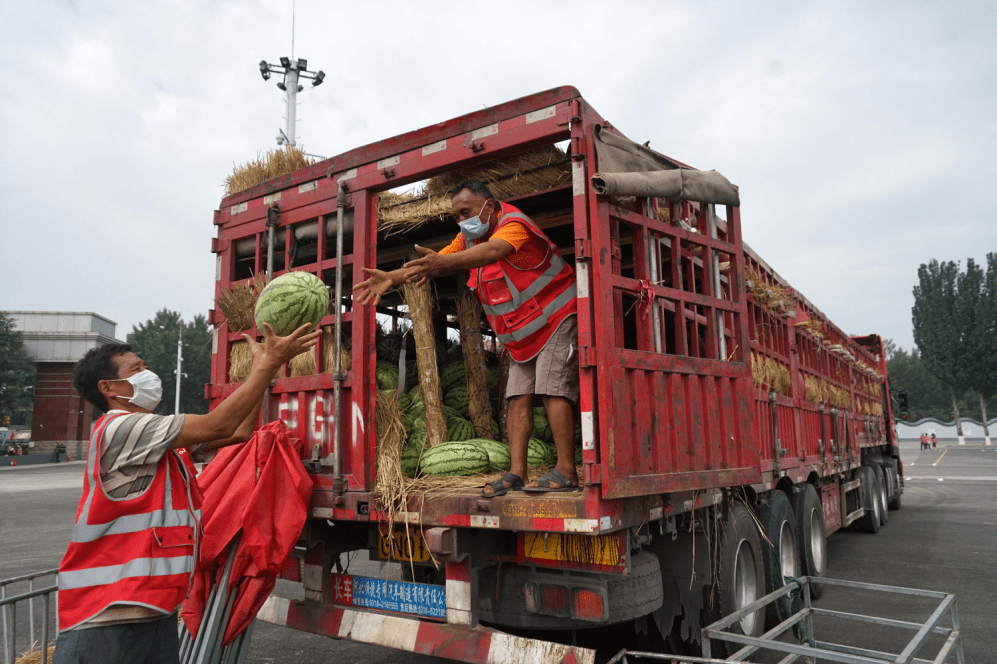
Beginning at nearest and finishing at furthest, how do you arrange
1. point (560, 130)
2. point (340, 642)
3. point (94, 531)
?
point (94, 531) → point (560, 130) → point (340, 642)

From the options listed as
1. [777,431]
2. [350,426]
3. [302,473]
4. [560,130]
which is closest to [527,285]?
[560,130]

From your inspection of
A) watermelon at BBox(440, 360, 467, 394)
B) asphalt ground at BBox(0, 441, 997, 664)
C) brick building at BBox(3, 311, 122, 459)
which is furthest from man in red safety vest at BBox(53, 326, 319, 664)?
brick building at BBox(3, 311, 122, 459)

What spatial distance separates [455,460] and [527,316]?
45.3 inches

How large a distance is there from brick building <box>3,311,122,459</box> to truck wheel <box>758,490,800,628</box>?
46.4 m

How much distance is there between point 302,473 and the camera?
413cm

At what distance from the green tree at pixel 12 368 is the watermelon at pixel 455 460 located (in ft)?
162

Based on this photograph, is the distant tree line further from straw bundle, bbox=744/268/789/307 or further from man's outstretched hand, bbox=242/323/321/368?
man's outstretched hand, bbox=242/323/321/368

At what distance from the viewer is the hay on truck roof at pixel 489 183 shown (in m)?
4.76

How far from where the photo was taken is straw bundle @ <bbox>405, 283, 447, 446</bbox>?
17.0 feet

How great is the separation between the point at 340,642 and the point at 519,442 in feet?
10.1

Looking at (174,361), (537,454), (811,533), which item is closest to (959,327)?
(811,533)

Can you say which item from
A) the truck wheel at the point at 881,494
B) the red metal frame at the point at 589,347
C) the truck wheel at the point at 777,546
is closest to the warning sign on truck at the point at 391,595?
the red metal frame at the point at 589,347

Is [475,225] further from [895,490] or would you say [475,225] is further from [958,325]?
[958,325]

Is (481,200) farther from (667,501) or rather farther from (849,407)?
(849,407)
